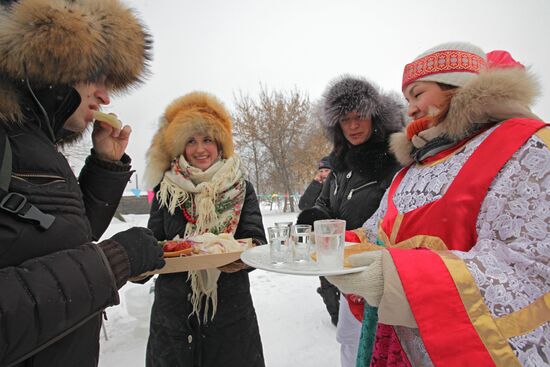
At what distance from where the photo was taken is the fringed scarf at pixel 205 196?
229cm

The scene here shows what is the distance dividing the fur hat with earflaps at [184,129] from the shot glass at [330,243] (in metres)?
1.67

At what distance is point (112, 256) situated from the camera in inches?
42.0

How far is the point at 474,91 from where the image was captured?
1.14 m

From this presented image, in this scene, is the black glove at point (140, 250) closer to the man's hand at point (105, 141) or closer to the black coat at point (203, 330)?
the man's hand at point (105, 141)

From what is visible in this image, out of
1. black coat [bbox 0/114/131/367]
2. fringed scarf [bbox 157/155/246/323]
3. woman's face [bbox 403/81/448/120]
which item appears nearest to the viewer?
black coat [bbox 0/114/131/367]

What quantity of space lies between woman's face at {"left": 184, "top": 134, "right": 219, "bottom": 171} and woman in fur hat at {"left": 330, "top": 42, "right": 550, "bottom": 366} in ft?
5.74

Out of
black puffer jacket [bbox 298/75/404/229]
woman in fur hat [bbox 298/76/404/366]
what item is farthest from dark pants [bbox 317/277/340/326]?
black puffer jacket [bbox 298/75/404/229]

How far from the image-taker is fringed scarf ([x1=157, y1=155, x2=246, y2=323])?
2287 millimetres

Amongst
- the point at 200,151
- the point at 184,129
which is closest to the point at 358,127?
the point at 200,151

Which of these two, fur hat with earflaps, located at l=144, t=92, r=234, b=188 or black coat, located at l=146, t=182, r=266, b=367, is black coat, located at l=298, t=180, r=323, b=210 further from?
black coat, located at l=146, t=182, r=266, b=367

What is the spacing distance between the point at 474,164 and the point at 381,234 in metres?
0.54

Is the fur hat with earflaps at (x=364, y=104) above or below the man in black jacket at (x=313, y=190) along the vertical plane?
above

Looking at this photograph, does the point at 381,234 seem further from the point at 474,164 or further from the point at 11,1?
the point at 11,1

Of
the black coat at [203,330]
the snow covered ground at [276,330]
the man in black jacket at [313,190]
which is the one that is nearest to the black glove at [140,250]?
the black coat at [203,330]
